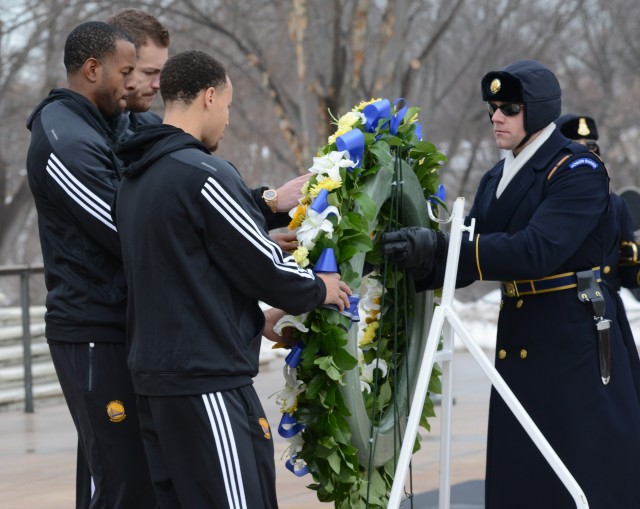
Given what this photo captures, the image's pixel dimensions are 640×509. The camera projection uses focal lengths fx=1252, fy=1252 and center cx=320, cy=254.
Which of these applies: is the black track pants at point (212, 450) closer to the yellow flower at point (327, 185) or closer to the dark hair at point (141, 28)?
the yellow flower at point (327, 185)

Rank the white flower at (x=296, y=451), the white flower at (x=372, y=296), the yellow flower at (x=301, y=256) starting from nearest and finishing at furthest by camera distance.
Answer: the yellow flower at (x=301, y=256) → the white flower at (x=296, y=451) → the white flower at (x=372, y=296)

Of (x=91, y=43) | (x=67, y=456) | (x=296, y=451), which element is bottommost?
(x=67, y=456)

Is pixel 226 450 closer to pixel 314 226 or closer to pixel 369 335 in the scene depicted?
pixel 314 226

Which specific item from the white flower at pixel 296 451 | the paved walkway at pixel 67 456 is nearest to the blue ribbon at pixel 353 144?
the white flower at pixel 296 451

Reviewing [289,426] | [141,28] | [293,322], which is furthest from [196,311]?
[141,28]

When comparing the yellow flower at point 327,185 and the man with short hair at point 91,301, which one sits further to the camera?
the yellow flower at point 327,185

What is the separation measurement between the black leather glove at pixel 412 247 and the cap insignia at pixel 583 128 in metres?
2.58

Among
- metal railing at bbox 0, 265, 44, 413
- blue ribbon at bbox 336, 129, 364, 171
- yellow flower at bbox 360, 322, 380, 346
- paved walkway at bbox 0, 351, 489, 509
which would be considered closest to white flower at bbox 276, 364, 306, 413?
yellow flower at bbox 360, 322, 380, 346

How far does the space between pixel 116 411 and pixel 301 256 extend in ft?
2.60

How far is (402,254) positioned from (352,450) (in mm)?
702

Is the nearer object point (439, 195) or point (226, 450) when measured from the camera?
point (226, 450)

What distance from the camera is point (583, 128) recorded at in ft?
22.5

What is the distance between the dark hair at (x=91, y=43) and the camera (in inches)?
170

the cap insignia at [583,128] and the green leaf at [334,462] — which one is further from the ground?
the cap insignia at [583,128]
